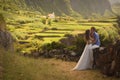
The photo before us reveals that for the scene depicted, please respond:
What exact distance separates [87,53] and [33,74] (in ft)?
13.5

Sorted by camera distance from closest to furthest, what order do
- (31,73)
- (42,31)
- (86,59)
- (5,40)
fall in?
(31,73) → (86,59) → (5,40) → (42,31)

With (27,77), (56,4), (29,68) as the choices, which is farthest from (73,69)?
(56,4)

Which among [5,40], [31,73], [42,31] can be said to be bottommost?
[31,73]

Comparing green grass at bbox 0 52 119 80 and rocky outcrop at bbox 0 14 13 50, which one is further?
rocky outcrop at bbox 0 14 13 50

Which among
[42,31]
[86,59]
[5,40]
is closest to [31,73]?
[86,59]

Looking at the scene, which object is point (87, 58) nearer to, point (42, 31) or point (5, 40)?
point (5, 40)

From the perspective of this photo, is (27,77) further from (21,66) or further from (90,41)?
(90,41)

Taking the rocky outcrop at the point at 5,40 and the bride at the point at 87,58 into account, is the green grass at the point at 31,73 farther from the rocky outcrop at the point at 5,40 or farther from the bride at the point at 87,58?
the rocky outcrop at the point at 5,40

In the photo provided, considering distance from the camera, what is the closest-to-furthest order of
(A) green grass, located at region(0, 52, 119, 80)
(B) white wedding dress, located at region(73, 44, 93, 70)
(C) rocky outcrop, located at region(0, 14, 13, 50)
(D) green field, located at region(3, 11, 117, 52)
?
(A) green grass, located at region(0, 52, 119, 80), (B) white wedding dress, located at region(73, 44, 93, 70), (C) rocky outcrop, located at region(0, 14, 13, 50), (D) green field, located at region(3, 11, 117, 52)

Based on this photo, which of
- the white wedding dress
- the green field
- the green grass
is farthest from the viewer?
the green field

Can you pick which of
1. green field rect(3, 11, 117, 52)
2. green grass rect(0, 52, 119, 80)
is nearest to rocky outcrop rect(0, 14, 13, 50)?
green grass rect(0, 52, 119, 80)

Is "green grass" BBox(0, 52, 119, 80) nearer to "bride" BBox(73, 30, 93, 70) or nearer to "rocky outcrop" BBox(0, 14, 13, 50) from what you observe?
"bride" BBox(73, 30, 93, 70)

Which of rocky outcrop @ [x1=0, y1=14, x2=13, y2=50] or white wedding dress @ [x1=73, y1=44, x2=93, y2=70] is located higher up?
rocky outcrop @ [x1=0, y1=14, x2=13, y2=50]

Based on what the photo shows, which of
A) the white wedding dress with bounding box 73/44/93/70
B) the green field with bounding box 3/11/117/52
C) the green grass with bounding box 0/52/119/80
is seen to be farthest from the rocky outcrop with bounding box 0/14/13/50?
the green field with bounding box 3/11/117/52
